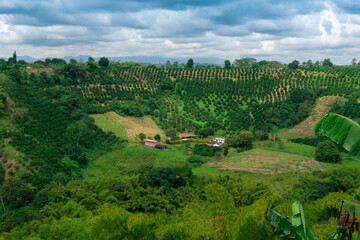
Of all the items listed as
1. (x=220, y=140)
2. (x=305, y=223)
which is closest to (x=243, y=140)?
(x=220, y=140)

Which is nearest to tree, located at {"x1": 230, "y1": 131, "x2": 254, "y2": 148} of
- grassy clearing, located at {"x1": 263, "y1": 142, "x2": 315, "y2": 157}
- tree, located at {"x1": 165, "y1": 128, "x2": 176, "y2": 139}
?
grassy clearing, located at {"x1": 263, "y1": 142, "x2": 315, "y2": 157}

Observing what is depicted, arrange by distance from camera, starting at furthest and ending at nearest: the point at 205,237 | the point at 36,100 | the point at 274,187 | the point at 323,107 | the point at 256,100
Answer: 1. the point at 256,100
2. the point at 323,107
3. the point at 36,100
4. the point at 274,187
5. the point at 205,237

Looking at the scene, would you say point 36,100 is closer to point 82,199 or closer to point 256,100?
point 82,199

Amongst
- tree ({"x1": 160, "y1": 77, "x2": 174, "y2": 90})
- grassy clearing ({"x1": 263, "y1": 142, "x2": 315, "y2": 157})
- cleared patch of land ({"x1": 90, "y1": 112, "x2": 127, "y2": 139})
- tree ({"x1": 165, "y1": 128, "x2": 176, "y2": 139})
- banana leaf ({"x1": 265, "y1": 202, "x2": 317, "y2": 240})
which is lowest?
grassy clearing ({"x1": 263, "y1": 142, "x2": 315, "y2": 157})

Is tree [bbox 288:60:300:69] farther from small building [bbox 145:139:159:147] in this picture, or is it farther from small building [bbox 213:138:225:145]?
small building [bbox 145:139:159:147]

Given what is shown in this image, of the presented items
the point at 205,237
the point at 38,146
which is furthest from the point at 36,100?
the point at 205,237

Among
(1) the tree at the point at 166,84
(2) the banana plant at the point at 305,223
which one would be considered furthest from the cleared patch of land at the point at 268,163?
(1) the tree at the point at 166,84

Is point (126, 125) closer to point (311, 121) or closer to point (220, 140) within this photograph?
point (220, 140)
